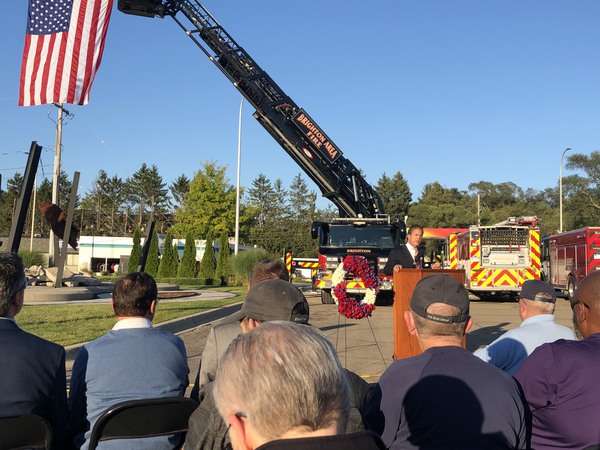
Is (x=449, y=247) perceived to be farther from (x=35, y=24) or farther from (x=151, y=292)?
(x=151, y=292)

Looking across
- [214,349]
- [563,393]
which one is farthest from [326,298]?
[563,393]

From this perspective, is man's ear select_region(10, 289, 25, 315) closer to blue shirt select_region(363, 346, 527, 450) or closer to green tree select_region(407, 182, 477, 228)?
blue shirt select_region(363, 346, 527, 450)

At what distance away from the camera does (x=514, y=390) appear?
2.43 m

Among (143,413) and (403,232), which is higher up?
(403,232)

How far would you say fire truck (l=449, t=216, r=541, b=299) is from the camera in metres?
22.1

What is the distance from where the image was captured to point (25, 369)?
2943 mm

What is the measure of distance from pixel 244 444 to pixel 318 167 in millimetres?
18735

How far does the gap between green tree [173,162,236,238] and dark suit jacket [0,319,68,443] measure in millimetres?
48801

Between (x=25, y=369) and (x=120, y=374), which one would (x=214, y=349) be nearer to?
(x=120, y=374)

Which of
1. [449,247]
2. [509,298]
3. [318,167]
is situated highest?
[318,167]

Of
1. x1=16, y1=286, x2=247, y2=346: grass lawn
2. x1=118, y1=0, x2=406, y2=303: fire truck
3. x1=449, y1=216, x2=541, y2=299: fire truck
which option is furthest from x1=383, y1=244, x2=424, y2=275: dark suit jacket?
x1=449, y1=216, x2=541, y2=299: fire truck

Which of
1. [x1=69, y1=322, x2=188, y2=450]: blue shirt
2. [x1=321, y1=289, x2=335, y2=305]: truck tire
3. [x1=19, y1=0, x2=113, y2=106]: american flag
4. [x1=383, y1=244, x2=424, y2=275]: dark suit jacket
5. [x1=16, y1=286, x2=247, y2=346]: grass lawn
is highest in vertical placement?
[x1=19, y1=0, x2=113, y2=106]: american flag

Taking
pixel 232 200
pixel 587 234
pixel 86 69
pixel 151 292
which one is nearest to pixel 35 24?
pixel 86 69

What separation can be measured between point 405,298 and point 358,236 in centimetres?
1252
